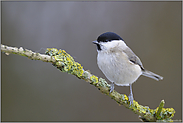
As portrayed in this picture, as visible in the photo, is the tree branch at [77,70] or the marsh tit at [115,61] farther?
the marsh tit at [115,61]

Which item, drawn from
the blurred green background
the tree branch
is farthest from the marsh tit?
the blurred green background

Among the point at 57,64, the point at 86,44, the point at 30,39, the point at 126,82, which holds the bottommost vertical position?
the point at 126,82

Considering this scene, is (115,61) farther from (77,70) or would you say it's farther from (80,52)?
(80,52)

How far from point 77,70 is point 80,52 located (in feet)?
5.31

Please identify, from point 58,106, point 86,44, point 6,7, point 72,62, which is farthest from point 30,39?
point 72,62

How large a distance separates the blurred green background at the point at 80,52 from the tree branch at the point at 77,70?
41.6 inches

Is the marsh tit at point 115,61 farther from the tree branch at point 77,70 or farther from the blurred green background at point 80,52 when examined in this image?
the blurred green background at point 80,52

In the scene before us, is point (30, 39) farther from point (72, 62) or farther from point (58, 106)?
point (72, 62)

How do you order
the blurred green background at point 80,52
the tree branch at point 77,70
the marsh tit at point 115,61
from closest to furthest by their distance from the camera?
the tree branch at point 77,70 → the marsh tit at point 115,61 → the blurred green background at point 80,52

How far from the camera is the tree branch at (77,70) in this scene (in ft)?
2.53

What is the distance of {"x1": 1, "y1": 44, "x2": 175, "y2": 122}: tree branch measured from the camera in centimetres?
77

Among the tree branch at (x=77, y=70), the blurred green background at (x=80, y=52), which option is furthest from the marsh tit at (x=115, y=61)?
the blurred green background at (x=80, y=52)

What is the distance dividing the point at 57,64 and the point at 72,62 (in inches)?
4.5

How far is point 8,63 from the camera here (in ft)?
8.24
